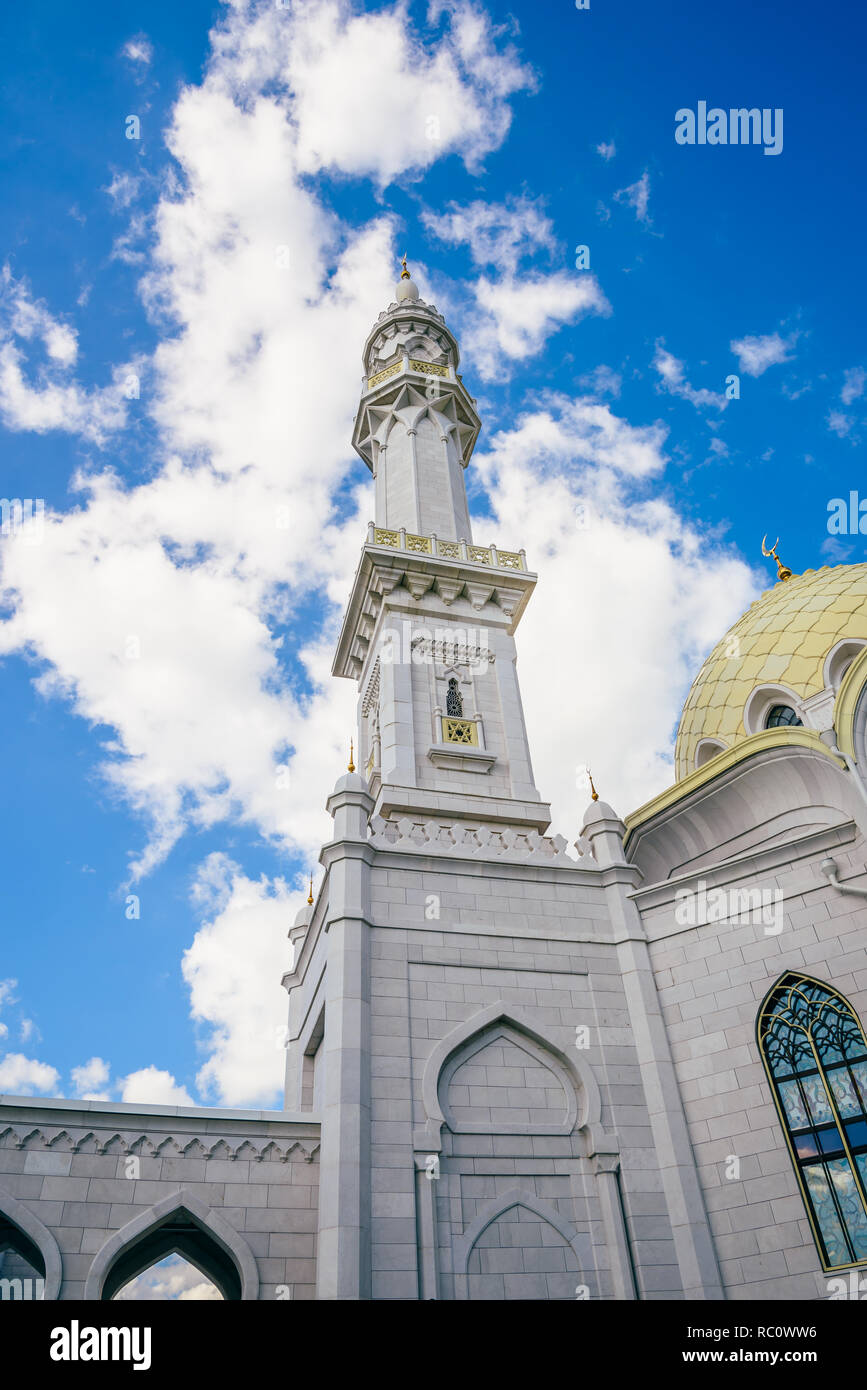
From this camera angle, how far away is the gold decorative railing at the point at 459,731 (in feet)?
66.1

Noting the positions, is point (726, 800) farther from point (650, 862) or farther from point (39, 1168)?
point (39, 1168)

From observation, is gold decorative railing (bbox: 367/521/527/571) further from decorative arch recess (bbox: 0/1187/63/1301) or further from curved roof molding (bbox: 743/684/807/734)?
decorative arch recess (bbox: 0/1187/63/1301)

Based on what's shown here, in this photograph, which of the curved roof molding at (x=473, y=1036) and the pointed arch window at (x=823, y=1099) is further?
the curved roof molding at (x=473, y=1036)

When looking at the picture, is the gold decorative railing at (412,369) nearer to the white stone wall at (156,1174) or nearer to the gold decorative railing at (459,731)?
the gold decorative railing at (459,731)

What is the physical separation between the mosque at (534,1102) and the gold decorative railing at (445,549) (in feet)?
27.2

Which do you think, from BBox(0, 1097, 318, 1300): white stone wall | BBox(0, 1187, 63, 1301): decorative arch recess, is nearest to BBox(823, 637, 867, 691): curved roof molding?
BBox(0, 1097, 318, 1300): white stone wall

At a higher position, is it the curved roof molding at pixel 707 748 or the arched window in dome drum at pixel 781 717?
the curved roof molding at pixel 707 748

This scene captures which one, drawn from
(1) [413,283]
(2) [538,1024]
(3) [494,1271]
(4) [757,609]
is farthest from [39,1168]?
(1) [413,283]

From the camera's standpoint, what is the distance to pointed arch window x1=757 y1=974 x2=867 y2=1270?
11352 millimetres

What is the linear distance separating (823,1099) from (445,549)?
590 inches

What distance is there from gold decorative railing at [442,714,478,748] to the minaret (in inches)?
1.0

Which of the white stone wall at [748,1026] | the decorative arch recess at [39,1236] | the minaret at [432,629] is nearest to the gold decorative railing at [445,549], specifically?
the minaret at [432,629]
